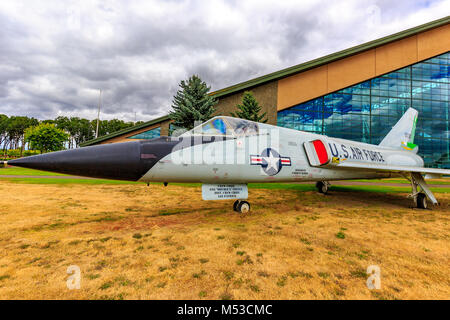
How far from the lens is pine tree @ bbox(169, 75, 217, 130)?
1855 cm

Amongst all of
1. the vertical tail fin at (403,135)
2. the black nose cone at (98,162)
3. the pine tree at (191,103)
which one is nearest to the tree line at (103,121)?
the pine tree at (191,103)

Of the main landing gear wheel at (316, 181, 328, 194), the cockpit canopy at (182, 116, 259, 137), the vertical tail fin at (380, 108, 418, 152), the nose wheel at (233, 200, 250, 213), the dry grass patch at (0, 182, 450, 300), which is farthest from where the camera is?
the vertical tail fin at (380, 108, 418, 152)

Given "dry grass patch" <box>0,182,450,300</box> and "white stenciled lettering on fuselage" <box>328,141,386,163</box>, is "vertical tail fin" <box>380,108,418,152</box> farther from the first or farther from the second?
"dry grass patch" <box>0,182,450,300</box>

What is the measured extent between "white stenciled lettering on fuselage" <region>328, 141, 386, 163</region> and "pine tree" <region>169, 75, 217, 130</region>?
13.8 meters

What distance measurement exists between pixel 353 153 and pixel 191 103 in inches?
607

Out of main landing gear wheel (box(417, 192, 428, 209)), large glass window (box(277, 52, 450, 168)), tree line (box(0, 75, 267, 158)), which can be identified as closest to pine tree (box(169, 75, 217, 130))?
tree line (box(0, 75, 267, 158))

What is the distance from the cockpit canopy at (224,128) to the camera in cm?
405

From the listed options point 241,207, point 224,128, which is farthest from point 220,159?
point 241,207

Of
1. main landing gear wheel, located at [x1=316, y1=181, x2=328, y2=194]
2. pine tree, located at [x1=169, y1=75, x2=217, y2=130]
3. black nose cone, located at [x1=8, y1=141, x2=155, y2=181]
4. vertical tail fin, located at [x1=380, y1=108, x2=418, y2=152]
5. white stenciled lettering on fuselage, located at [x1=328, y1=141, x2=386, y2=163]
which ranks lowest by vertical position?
main landing gear wheel, located at [x1=316, y1=181, x2=328, y2=194]

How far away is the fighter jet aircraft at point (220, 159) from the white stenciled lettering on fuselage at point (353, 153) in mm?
54

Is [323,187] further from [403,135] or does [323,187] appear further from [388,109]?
[388,109]

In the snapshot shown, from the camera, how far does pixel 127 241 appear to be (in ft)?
9.93

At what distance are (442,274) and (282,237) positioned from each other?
1.93 m
